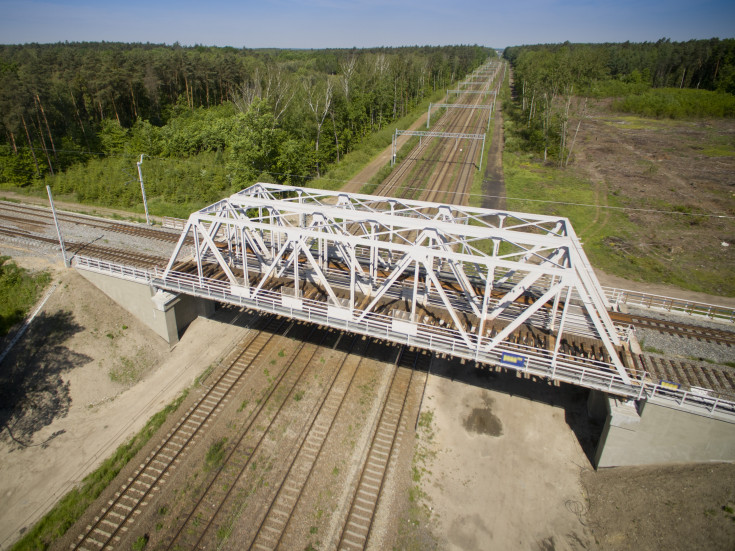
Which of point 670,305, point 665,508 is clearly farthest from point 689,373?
point 665,508

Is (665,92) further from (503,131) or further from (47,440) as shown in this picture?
(47,440)

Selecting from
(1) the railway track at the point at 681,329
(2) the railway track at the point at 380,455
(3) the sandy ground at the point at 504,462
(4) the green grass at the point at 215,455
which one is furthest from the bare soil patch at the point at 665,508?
(4) the green grass at the point at 215,455

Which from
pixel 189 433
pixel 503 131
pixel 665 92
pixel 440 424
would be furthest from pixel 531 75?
pixel 189 433

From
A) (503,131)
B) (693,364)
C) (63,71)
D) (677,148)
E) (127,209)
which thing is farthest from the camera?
(503,131)

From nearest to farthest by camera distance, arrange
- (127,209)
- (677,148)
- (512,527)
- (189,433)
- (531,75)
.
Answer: (512,527) < (189,433) < (127,209) < (677,148) < (531,75)

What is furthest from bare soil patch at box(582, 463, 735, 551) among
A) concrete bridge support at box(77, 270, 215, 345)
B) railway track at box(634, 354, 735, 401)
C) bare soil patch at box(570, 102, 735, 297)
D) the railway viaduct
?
concrete bridge support at box(77, 270, 215, 345)

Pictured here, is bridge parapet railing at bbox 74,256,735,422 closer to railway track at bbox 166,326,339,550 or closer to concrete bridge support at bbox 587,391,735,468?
concrete bridge support at bbox 587,391,735,468

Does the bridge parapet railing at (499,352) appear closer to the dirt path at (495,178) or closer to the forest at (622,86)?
the dirt path at (495,178)

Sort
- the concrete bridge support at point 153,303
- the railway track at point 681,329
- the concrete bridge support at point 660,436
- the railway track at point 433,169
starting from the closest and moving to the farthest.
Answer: the concrete bridge support at point 660,436 → the railway track at point 681,329 → the concrete bridge support at point 153,303 → the railway track at point 433,169
